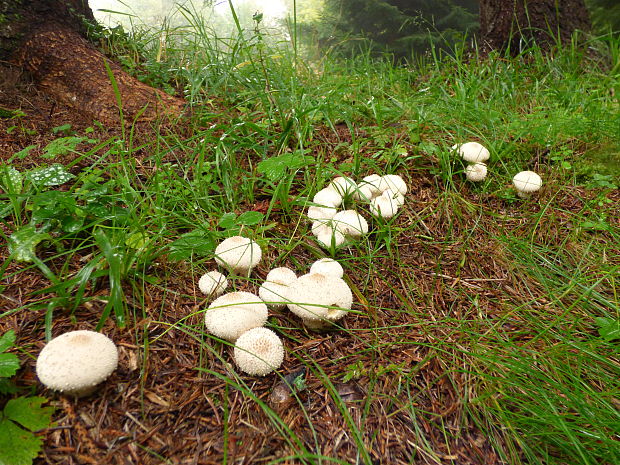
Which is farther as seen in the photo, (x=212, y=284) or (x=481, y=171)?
(x=481, y=171)

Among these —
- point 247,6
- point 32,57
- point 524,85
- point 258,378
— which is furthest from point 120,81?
point 247,6

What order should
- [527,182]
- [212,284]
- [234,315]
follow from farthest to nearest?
[527,182] → [212,284] → [234,315]

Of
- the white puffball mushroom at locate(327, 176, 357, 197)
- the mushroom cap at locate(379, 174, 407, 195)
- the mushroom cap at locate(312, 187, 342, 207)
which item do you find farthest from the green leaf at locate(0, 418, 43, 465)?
the mushroom cap at locate(379, 174, 407, 195)

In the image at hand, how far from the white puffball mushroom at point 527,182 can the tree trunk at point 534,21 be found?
271cm

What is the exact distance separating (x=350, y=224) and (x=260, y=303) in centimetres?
80

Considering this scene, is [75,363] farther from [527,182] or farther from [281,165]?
[527,182]

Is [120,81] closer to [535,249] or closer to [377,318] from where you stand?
[377,318]

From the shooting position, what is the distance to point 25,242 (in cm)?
177

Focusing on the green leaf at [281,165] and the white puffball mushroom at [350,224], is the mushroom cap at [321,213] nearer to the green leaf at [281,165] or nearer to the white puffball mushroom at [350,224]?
the white puffball mushroom at [350,224]

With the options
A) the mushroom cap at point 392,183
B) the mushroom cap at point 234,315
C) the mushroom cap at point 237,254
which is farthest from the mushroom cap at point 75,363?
the mushroom cap at point 392,183

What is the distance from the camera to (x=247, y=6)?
36062 mm

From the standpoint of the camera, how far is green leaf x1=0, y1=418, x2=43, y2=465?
3.86 feet

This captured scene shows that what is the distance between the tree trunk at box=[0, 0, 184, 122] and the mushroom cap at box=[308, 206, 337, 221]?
1814mm

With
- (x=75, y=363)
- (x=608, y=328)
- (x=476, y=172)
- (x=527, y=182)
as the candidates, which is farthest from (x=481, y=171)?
(x=75, y=363)
